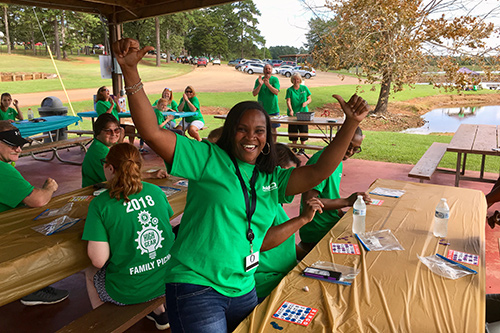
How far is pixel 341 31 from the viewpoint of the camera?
11719 millimetres

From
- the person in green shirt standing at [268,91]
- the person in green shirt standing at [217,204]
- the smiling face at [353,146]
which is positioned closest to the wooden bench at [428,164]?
the smiling face at [353,146]

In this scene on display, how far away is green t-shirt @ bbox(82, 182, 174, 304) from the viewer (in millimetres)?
2197

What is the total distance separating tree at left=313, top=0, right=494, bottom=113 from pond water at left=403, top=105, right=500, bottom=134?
13.8 ft

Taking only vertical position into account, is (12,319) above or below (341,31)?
below

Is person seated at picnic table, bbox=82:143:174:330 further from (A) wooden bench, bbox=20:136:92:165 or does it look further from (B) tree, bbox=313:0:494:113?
(B) tree, bbox=313:0:494:113

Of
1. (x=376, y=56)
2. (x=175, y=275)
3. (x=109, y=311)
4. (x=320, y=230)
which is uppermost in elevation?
(x=376, y=56)

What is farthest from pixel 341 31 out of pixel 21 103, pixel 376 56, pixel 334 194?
pixel 21 103

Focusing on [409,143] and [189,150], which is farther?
[409,143]

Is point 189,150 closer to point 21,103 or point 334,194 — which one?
point 334,194

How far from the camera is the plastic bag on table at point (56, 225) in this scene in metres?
2.44

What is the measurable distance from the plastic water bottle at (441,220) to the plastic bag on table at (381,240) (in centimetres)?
30

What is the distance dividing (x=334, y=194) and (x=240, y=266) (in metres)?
1.52

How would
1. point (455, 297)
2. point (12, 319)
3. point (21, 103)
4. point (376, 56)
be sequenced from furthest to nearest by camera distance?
point (21, 103) < point (376, 56) < point (12, 319) < point (455, 297)

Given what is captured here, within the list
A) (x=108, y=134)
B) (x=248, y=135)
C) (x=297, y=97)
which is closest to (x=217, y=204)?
(x=248, y=135)
